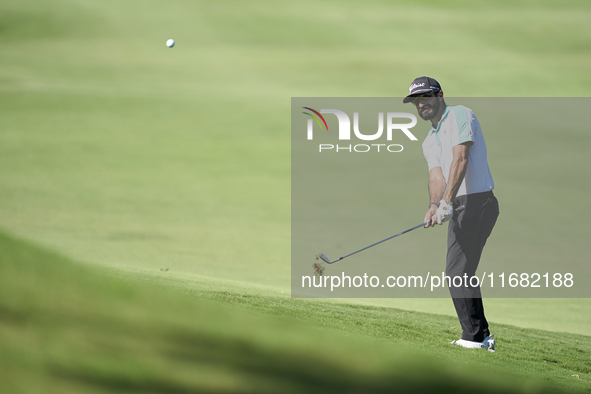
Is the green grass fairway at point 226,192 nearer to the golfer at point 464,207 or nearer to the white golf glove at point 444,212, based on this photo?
the golfer at point 464,207

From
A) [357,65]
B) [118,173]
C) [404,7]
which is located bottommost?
[118,173]

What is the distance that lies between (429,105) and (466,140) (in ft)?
1.47

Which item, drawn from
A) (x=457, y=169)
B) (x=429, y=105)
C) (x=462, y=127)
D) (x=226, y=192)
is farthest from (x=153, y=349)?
(x=226, y=192)

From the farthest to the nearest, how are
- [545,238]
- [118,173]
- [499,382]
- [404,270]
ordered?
[118,173], [545,238], [404,270], [499,382]

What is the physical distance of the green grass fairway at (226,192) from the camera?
6.73 feet

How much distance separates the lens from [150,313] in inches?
86.2

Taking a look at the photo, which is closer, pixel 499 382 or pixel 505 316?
pixel 499 382

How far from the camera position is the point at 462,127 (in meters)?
4.60

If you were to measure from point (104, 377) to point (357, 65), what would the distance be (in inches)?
657

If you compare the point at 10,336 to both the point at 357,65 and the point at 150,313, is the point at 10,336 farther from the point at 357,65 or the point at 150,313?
the point at 357,65

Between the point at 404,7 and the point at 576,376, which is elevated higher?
the point at 404,7

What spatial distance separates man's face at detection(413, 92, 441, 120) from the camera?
478 cm

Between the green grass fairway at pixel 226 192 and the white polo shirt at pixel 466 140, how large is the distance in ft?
3.96

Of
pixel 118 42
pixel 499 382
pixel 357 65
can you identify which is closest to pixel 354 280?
pixel 499 382
